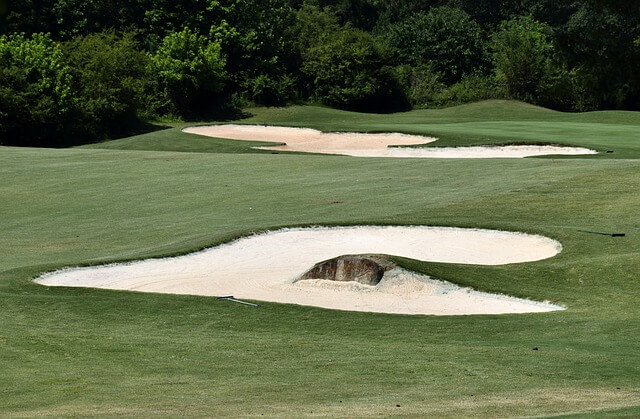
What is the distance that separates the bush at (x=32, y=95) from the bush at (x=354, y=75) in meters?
20.6

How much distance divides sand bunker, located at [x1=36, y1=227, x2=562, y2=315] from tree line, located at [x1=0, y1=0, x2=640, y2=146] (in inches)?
1359

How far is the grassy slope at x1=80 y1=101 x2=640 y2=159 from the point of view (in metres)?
43.9

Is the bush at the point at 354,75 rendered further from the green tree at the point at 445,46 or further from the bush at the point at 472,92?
the green tree at the point at 445,46

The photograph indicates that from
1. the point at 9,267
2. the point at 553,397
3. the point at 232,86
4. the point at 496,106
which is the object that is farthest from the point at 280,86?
the point at 553,397

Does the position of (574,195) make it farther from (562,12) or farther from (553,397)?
(562,12)

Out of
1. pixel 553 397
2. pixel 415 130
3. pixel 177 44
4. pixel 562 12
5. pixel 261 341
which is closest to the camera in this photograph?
pixel 553 397

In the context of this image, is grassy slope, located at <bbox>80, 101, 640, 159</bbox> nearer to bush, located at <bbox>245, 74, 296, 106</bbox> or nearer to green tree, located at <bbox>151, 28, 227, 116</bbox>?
bush, located at <bbox>245, 74, 296, 106</bbox>

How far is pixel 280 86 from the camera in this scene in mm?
70938

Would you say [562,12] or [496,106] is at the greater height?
[562,12]

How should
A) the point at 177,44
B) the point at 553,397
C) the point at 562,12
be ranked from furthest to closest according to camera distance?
the point at 562,12 < the point at 177,44 < the point at 553,397

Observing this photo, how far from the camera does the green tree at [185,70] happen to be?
66375 millimetres

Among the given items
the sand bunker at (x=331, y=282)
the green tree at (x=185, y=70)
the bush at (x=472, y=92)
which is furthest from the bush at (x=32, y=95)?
the sand bunker at (x=331, y=282)

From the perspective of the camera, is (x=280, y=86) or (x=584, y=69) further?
(x=280, y=86)

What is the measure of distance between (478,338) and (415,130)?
35.2 m
